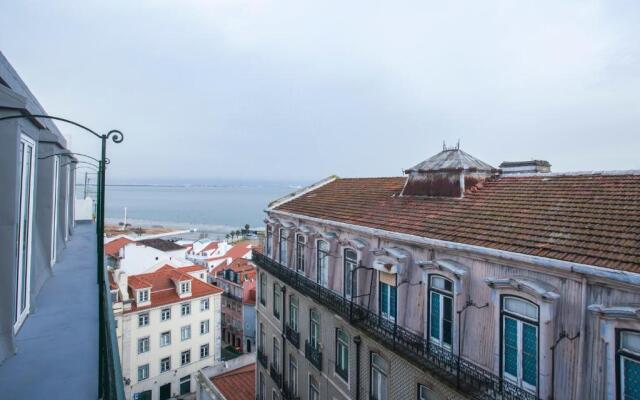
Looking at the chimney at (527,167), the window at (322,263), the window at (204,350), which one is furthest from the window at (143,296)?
the chimney at (527,167)

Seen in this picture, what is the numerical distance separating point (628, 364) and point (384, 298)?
6.44 metres

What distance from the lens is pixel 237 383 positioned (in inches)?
953

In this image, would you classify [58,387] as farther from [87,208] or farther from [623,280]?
[87,208]

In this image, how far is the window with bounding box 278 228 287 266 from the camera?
735 inches

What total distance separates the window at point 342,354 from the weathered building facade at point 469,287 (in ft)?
0.19

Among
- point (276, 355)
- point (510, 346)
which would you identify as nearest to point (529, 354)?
point (510, 346)

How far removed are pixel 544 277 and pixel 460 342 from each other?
269 centimetres

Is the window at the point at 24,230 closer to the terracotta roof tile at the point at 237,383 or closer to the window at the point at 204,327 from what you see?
the terracotta roof tile at the point at 237,383

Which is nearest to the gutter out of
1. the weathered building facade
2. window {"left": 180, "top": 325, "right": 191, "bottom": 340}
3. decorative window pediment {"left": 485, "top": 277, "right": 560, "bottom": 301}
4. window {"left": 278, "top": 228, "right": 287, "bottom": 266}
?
the weathered building facade

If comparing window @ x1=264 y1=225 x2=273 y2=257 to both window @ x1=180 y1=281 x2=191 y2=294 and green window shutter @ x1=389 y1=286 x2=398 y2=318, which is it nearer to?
green window shutter @ x1=389 y1=286 x2=398 y2=318

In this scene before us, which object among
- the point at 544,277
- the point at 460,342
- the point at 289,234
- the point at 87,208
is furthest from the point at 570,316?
the point at 87,208

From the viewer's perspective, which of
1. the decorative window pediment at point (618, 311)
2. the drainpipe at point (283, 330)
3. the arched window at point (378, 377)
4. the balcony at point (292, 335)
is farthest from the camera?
the drainpipe at point (283, 330)

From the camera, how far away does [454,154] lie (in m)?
13.7

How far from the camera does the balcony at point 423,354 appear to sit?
26.9 feet
